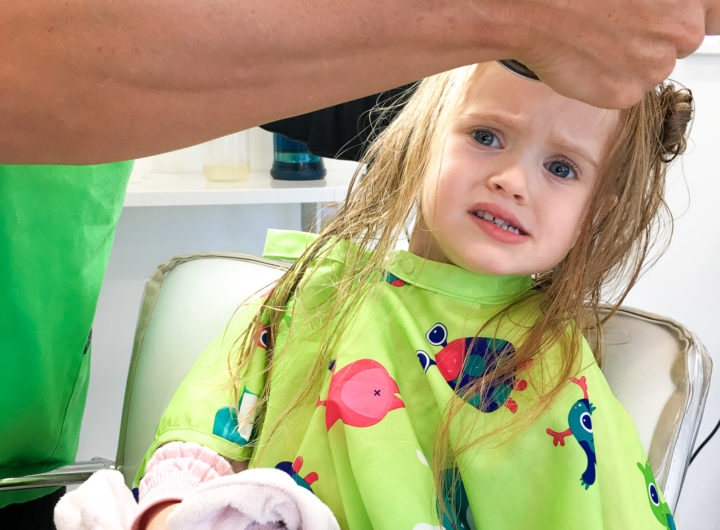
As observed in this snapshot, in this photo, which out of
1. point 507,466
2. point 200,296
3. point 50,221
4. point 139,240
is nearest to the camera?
point 507,466

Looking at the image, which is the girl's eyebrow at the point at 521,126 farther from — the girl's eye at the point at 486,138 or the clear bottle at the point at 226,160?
the clear bottle at the point at 226,160

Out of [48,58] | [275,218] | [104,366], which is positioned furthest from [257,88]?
[104,366]

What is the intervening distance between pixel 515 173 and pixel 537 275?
19 centimetres

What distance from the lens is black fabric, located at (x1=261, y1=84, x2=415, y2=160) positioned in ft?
3.34

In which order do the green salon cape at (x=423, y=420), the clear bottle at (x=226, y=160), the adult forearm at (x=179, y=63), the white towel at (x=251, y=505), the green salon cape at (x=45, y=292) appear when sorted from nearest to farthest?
the adult forearm at (x=179, y=63) → the white towel at (x=251, y=505) → the green salon cape at (x=423, y=420) → the green salon cape at (x=45, y=292) → the clear bottle at (x=226, y=160)

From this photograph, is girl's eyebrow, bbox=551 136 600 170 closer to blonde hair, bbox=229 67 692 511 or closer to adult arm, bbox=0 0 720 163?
blonde hair, bbox=229 67 692 511

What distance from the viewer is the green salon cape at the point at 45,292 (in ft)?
2.83

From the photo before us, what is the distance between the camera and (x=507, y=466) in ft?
2.48

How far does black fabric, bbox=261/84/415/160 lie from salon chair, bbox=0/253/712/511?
0.18m

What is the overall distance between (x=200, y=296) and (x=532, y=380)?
0.47 metres

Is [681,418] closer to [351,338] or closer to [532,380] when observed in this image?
[532,380]

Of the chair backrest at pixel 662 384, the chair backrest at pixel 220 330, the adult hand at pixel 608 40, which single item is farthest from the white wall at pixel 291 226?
the adult hand at pixel 608 40

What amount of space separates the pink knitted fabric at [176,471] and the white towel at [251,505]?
0.13 m

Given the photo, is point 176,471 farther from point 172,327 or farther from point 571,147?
point 571,147
